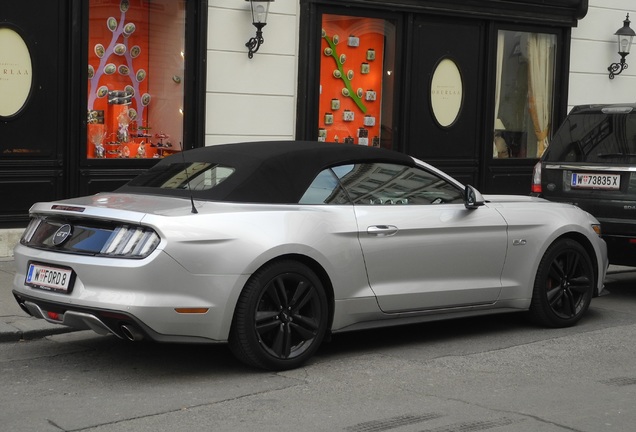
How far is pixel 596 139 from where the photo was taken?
10352 millimetres

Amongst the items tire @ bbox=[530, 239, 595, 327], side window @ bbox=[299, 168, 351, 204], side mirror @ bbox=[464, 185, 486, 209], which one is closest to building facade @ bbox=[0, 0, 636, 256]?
side window @ bbox=[299, 168, 351, 204]

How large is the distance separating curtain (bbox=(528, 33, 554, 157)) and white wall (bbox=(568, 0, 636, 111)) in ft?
1.37

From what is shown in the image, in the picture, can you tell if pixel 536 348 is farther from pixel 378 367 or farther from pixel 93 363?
pixel 93 363

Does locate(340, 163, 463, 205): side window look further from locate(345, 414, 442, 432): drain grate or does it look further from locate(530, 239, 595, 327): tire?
locate(345, 414, 442, 432): drain grate

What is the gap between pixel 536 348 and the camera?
7.88 m

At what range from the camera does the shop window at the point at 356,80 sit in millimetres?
14430

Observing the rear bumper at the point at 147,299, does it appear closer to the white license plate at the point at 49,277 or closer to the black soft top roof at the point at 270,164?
the white license plate at the point at 49,277

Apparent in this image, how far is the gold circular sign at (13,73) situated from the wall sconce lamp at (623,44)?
9767 mm

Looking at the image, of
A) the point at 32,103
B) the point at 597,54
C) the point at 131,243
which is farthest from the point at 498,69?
the point at 131,243

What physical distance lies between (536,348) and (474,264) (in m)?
0.78

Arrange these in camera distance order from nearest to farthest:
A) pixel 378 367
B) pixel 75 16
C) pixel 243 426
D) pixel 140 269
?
pixel 243 426
pixel 140 269
pixel 378 367
pixel 75 16

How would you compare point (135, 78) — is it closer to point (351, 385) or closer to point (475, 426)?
point (351, 385)

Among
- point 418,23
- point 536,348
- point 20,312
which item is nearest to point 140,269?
point 20,312

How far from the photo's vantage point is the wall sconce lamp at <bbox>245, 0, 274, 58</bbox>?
43.1 feet
